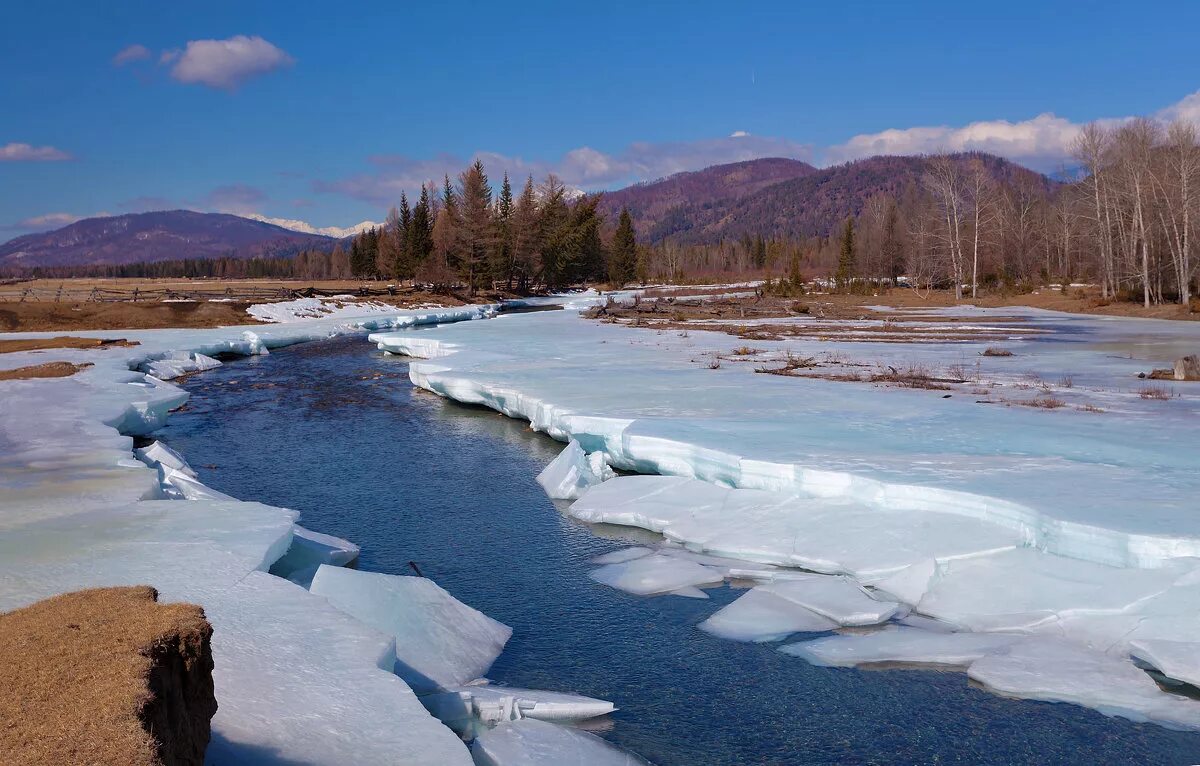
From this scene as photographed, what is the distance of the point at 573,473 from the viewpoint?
39.0 feet

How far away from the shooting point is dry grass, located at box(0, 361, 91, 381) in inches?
791

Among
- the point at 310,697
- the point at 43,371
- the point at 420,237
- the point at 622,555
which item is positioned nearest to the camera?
the point at 310,697

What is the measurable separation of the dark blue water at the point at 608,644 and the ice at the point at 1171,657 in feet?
1.91

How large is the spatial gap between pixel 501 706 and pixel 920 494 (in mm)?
5267

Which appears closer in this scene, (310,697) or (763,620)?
(310,697)

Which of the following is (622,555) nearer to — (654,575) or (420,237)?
(654,575)

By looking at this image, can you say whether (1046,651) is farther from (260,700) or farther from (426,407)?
(426,407)

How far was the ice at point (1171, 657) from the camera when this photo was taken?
5895 millimetres

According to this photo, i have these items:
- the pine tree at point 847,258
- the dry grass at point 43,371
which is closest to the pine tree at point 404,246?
the pine tree at point 847,258

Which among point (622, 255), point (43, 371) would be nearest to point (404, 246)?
point (622, 255)

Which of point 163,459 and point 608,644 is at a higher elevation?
point 163,459

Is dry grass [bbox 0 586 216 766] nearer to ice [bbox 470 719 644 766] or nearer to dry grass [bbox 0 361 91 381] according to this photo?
ice [bbox 470 719 644 766]

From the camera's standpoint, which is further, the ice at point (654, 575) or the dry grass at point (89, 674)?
the ice at point (654, 575)

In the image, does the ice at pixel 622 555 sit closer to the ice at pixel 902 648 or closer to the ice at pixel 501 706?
the ice at pixel 902 648
